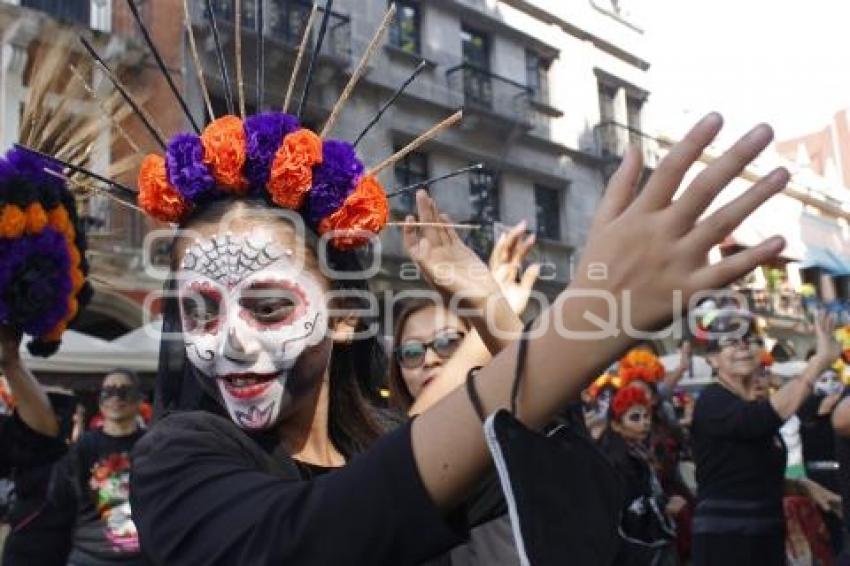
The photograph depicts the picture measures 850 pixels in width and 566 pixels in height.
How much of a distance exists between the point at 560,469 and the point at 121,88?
4.30 feet

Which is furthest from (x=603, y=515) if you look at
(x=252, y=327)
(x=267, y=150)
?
(x=267, y=150)

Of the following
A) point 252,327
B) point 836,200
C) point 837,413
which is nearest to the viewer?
point 252,327

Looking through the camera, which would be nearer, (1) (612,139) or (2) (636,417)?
(2) (636,417)

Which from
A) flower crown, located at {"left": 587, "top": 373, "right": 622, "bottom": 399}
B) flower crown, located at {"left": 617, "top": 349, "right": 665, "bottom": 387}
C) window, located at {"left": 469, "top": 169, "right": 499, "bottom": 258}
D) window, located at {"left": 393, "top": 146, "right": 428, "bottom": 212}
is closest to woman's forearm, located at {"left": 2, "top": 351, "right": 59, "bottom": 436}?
flower crown, located at {"left": 617, "top": 349, "right": 665, "bottom": 387}

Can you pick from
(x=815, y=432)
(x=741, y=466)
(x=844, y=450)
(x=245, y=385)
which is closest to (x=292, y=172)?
(x=245, y=385)

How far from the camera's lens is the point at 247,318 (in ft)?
4.99

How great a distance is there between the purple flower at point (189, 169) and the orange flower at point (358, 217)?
0.24 meters

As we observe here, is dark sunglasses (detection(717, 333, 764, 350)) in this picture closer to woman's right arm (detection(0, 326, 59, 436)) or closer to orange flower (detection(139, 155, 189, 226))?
woman's right arm (detection(0, 326, 59, 436))

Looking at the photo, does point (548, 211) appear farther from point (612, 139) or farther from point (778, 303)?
point (778, 303)

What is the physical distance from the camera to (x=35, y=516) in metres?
4.06

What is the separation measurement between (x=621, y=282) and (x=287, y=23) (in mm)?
12811

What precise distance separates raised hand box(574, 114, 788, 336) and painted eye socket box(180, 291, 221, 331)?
79cm

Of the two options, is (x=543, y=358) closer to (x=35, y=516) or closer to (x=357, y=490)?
(x=357, y=490)

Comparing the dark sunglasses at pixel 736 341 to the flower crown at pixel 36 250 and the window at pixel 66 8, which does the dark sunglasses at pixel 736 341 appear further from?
the window at pixel 66 8
